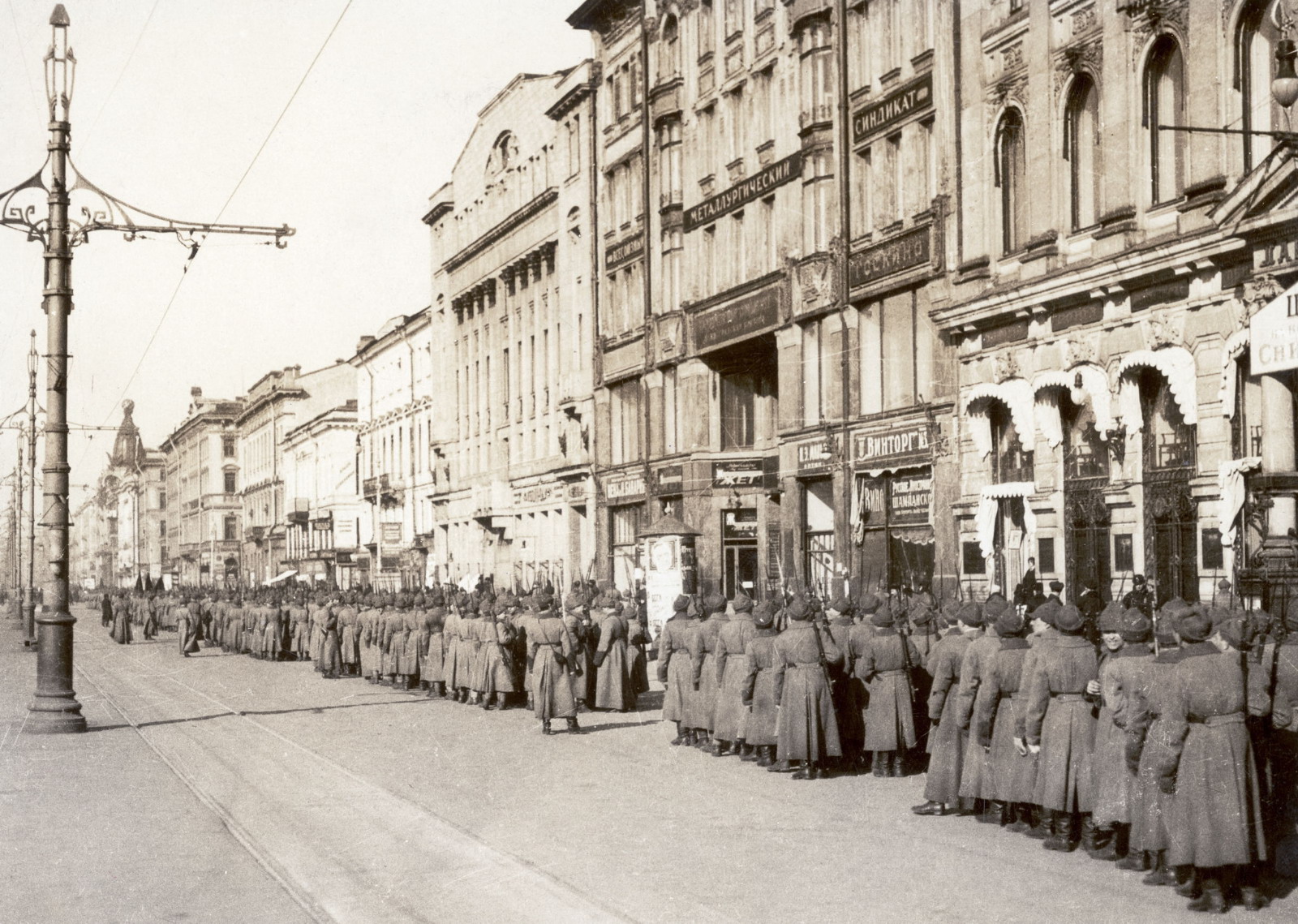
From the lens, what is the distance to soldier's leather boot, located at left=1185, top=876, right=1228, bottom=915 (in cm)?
923

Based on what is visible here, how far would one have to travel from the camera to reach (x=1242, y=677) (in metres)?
9.28

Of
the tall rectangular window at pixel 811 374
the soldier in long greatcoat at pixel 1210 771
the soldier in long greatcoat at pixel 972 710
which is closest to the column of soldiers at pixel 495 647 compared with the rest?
the tall rectangular window at pixel 811 374

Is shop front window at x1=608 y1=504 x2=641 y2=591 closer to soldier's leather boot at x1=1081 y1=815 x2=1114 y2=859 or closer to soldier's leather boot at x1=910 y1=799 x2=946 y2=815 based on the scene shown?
soldier's leather boot at x1=910 y1=799 x2=946 y2=815

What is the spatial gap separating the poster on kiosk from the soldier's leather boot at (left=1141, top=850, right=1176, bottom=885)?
20.3 m

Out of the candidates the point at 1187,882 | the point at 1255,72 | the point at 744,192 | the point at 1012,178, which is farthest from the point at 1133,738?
the point at 744,192

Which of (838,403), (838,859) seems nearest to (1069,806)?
(838,859)

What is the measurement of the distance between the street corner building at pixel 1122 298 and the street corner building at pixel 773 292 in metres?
1.52

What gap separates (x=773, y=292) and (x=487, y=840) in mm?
25186

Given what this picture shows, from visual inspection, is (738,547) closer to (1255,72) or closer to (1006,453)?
(1006,453)

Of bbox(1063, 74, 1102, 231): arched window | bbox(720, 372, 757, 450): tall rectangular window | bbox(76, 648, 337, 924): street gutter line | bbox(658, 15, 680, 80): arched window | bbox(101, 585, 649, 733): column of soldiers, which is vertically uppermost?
bbox(658, 15, 680, 80): arched window

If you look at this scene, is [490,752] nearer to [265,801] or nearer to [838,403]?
[265,801]

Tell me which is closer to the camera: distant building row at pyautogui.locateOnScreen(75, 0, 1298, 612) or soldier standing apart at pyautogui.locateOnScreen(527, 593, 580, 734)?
soldier standing apart at pyautogui.locateOnScreen(527, 593, 580, 734)

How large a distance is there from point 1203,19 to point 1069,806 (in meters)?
14.1

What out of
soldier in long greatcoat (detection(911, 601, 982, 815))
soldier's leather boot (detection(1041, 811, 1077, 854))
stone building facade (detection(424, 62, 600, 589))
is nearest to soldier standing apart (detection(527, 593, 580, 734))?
soldier in long greatcoat (detection(911, 601, 982, 815))
